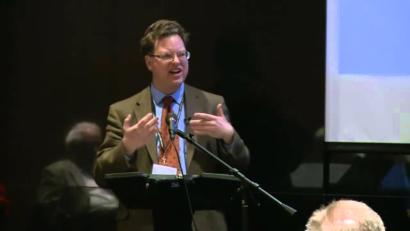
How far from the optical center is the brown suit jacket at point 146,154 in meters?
3.65

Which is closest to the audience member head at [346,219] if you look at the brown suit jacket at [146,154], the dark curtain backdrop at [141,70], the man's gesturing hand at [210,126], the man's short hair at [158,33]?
the man's gesturing hand at [210,126]

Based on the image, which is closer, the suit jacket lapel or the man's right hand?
the man's right hand

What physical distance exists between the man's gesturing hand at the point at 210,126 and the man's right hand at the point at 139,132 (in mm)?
204

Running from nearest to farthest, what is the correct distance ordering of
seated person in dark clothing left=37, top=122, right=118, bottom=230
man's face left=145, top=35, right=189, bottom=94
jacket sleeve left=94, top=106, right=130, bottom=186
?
jacket sleeve left=94, top=106, right=130, bottom=186
man's face left=145, top=35, right=189, bottom=94
seated person in dark clothing left=37, top=122, right=118, bottom=230

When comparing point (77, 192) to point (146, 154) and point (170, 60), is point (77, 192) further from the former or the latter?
point (170, 60)

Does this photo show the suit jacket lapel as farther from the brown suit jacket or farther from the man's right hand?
the man's right hand

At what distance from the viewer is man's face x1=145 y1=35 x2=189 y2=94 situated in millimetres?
3855

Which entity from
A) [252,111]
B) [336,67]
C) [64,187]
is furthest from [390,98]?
[64,187]

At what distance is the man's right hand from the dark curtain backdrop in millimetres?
1234

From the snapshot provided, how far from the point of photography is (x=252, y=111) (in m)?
4.64

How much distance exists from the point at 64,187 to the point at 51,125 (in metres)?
0.45

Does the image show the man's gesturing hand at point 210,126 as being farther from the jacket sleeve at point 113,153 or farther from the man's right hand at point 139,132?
the jacket sleeve at point 113,153

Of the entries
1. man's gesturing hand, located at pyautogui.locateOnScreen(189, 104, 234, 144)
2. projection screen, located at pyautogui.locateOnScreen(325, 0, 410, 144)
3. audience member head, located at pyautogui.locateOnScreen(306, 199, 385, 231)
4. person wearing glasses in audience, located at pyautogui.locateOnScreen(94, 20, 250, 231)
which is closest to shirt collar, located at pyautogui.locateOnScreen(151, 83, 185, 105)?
person wearing glasses in audience, located at pyautogui.locateOnScreen(94, 20, 250, 231)

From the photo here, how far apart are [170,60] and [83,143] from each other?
1.27 m
